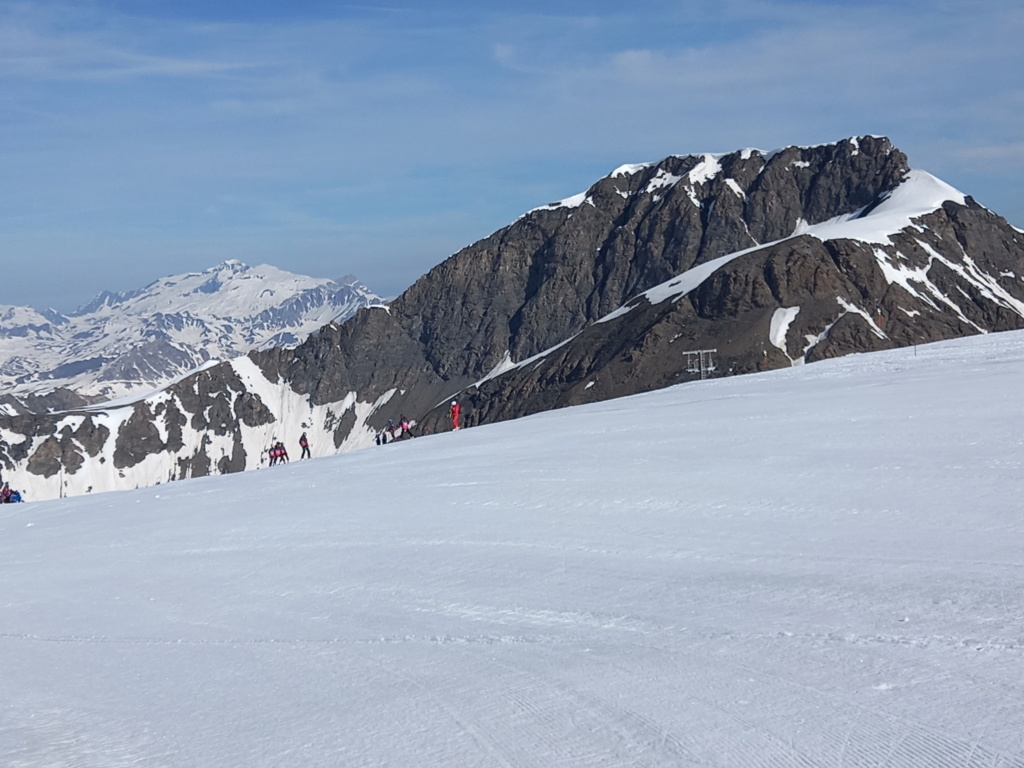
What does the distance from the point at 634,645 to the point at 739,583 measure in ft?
5.73

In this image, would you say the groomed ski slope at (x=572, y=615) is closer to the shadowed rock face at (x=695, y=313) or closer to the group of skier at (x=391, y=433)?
the group of skier at (x=391, y=433)

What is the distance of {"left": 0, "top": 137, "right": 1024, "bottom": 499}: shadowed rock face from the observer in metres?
113

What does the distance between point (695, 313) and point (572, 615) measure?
378ft

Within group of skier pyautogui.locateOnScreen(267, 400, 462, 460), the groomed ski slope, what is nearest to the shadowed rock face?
group of skier pyautogui.locateOnScreen(267, 400, 462, 460)

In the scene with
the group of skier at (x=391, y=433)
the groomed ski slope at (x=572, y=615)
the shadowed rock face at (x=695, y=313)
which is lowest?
the groomed ski slope at (x=572, y=615)

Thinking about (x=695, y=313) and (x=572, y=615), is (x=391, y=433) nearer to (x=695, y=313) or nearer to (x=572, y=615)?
(x=572, y=615)

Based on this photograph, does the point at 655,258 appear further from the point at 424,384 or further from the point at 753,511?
the point at 753,511

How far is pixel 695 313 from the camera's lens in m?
121

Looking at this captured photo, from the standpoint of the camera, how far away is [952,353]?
29.1m

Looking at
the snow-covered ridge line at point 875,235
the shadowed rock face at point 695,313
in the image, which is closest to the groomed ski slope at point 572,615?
the shadowed rock face at point 695,313

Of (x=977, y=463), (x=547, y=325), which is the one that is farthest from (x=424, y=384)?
(x=977, y=463)

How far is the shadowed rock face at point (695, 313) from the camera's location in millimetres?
112625

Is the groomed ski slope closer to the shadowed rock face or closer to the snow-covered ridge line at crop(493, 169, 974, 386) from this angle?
the shadowed rock face

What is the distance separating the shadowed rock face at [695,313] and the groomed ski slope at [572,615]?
91101mm
